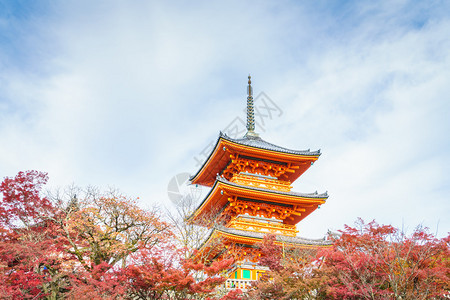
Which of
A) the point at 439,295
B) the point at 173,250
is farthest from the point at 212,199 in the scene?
the point at 439,295

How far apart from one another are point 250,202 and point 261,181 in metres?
1.64

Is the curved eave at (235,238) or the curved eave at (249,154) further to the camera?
the curved eave at (249,154)

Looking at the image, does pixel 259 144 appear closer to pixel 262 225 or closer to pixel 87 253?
pixel 262 225

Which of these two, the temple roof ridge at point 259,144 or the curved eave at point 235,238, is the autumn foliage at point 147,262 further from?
the temple roof ridge at point 259,144

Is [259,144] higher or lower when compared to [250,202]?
higher

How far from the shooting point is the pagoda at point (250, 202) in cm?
1872

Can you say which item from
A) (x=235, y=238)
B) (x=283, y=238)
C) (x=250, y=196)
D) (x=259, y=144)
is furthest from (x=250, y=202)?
(x=259, y=144)

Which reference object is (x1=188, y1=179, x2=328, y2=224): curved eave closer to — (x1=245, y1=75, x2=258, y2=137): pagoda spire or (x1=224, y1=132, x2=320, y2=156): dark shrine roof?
(x1=224, y1=132, x2=320, y2=156): dark shrine roof

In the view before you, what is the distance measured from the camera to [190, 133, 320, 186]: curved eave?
866 inches

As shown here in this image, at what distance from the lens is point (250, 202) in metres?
21.7

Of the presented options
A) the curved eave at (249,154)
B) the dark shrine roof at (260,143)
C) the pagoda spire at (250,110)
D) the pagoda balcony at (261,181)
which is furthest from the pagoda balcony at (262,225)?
the pagoda spire at (250,110)

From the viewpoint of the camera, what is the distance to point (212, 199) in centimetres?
2258

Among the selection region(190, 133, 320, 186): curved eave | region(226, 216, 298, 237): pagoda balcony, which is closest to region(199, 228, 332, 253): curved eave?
region(226, 216, 298, 237): pagoda balcony

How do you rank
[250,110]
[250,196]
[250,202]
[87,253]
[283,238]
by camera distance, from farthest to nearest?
[250,110]
[250,202]
[250,196]
[283,238]
[87,253]
